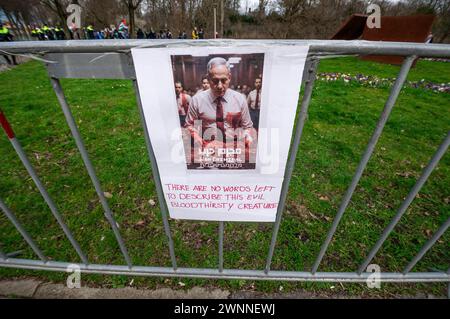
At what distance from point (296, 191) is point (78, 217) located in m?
2.52

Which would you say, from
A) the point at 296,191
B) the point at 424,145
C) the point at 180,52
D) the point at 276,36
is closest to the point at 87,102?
the point at 296,191

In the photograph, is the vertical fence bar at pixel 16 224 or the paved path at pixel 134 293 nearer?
the vertical fence bar at pixel 16 224

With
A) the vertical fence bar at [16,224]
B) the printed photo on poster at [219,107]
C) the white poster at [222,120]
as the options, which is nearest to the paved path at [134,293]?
the vertical fence bar at [16,224]

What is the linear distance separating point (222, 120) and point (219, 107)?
0.21 ft

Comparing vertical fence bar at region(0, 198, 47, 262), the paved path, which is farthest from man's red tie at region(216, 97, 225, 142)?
vertical fence bar at region(0, 198, 47, 262)

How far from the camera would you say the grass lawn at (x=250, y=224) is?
84.9 inches

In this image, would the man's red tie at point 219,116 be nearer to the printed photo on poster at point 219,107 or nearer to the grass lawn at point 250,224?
the printed photo on poster at point 219,107

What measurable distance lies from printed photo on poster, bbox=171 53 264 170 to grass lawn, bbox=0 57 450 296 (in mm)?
1293

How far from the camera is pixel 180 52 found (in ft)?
3.16

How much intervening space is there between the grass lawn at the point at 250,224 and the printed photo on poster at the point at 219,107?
1293mm

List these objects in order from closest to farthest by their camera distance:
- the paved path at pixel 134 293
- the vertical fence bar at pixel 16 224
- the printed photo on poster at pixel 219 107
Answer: the printed photo on poster at pixel 219 107 < the vertical fence bar at pixel 16 224 < the paved path at pixel 134 293

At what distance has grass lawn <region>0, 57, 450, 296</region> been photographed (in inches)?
84.9

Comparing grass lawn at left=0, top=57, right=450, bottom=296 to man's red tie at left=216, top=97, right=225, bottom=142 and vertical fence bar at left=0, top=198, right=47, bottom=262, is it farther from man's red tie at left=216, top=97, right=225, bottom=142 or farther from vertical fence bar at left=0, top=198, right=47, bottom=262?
man's red tie at left=216, top=97, right=225, bottom=142

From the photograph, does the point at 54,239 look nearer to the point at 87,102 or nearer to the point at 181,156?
the point at 181,156
